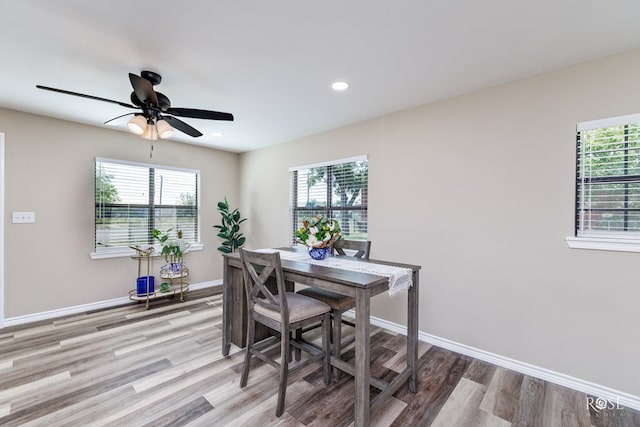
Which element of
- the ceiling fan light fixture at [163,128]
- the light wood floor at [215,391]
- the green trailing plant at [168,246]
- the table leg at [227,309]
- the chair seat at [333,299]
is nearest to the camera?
the light wood floor at [215,391]

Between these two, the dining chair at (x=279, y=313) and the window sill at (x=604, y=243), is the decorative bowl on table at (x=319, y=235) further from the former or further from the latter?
the window sill at (x=604, y=243)

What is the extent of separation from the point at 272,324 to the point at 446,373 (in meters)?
1.53

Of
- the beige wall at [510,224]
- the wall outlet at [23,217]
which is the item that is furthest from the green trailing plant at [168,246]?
the beige wall at [510,224]

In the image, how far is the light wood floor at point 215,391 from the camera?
5.95 ft

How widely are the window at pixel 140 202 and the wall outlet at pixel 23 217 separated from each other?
1.97 feet

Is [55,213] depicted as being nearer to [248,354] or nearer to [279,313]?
[248,354]

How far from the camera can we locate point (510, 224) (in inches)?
95.7

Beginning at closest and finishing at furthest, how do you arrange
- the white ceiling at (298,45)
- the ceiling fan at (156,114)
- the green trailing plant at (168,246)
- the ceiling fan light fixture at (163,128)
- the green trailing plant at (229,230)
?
the white ceiling at (298,45), the ceiling fan at (156,114), the ceiling fan light fixture at (163,128), the green trailing plant at (168,246), the green trailing plant at (229,230)

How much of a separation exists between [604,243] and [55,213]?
549 centimetres

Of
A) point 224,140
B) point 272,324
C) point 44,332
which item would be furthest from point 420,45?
point 44,332

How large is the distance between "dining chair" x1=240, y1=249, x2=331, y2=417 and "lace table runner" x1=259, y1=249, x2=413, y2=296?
0.34m

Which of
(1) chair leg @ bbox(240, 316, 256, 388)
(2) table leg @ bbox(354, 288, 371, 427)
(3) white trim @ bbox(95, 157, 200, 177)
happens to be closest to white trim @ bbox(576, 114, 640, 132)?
(2) table leg @ bbox(354, 288, 371, 427)

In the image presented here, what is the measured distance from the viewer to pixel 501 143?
2.47 metres

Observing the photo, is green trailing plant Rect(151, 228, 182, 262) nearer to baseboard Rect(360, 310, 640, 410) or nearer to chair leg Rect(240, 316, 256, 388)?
chair leg Rect(240, 316, 256, 388)
